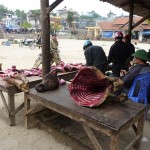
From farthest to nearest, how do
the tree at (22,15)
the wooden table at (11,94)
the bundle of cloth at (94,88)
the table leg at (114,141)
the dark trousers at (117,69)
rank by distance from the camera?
the tree at (22,15) < the dark trousers at (117,69) < the wooden table at (11,94) < the bundle of cloth at (94,88) < the table leg at (114,141)

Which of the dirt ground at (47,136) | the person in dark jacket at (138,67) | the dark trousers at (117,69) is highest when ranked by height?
the person in dark jacket at (138,67)

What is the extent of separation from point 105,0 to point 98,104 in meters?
4.15

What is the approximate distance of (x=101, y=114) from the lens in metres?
2.97

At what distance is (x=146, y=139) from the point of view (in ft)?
13.0

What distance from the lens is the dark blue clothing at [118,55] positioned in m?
5.44

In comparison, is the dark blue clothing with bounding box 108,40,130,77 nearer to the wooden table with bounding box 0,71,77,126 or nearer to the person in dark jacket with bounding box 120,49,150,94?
the person in dark jacket with bounding box 120,49,150,94

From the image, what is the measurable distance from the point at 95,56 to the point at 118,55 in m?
0.75

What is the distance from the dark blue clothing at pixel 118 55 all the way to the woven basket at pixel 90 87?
A: 7.57ft

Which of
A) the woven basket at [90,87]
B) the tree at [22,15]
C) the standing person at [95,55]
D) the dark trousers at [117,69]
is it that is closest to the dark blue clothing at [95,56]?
the standing person at [95,55]

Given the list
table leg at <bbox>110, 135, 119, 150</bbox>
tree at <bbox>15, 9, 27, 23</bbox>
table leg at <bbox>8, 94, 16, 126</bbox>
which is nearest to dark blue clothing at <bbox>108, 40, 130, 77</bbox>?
table leg at <bbox>8, 94, 16, 126</bbox>

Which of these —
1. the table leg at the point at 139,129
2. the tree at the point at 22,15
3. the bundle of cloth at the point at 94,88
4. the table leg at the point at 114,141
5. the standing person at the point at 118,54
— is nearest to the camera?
the table leg at the point at 114,141

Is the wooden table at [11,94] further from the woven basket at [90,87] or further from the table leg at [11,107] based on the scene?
the woven basket at [90,87]

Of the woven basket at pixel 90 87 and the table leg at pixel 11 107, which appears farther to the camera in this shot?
the table leg at pixel 11 107

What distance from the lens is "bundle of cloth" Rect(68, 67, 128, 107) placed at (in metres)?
3.01
